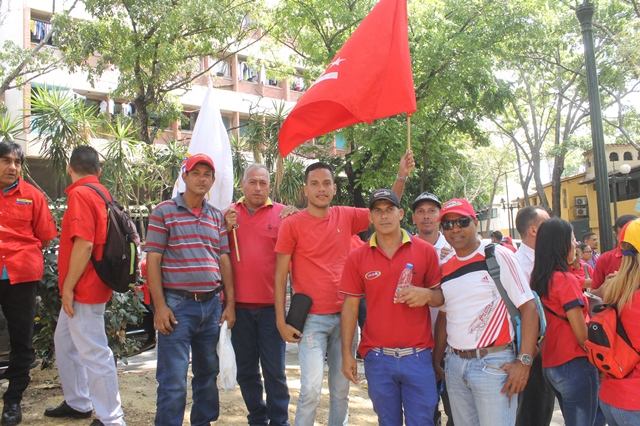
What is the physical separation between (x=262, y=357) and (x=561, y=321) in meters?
2.14

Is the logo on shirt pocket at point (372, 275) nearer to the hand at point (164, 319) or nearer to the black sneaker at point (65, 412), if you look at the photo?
the hand at point (164, 319)

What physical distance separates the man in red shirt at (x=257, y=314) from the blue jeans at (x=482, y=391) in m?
1.44

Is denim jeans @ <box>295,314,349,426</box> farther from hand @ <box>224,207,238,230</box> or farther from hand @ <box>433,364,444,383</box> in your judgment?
hand @ <box>224,207,238,230</box>

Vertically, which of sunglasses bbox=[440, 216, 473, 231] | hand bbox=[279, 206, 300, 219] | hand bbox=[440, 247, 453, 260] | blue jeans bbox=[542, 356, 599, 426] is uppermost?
hand bbox=[279, 206, 300, 219]

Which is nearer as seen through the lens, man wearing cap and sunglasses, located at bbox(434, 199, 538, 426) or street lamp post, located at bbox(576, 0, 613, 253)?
man wearing cap and sunglasses, located at bbox(434, 199, 538, 426)

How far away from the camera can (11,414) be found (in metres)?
4.11

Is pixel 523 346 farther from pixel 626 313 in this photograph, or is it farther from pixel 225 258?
pixel 225 258

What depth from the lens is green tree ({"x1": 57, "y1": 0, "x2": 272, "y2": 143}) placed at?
1256 centimetres

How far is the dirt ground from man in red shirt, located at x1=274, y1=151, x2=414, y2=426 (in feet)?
3.64

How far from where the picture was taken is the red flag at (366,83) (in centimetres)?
434

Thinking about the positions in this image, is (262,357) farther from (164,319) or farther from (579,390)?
(579,390)

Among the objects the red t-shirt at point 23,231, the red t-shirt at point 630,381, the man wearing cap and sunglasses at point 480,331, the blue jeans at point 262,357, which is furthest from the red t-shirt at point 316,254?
the red t-shirt at point 23,231

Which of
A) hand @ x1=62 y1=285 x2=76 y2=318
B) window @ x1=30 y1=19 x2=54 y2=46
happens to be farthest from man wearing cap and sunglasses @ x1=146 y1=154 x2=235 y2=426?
window @ x1=30 y1=19 x2=54 y2=46

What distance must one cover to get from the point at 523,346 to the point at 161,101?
13584 millimetres
